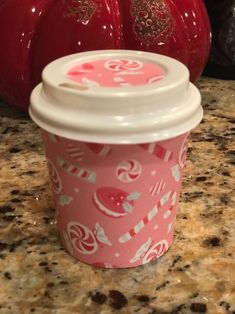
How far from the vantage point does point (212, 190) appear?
73 cm

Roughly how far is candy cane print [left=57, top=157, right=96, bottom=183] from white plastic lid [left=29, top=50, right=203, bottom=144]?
0.15 ft

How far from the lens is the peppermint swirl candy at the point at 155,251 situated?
59 cm

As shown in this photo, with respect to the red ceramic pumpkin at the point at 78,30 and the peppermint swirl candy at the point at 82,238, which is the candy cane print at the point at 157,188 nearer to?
the peppermint swirl candy at the point at 82,238

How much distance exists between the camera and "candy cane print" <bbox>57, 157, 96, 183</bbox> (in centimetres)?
53

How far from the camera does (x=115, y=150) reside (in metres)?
0.51

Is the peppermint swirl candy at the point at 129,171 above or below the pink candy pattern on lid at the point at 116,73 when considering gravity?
below

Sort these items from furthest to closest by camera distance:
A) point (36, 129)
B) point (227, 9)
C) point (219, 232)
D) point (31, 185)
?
point (227, 9), point (36, 129), point (31, 185), point (219, 232)

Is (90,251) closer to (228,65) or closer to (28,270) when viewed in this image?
(28,270)

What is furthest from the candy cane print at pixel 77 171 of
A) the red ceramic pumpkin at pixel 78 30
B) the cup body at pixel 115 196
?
the red ceramic pumpkin at pixel 78 30

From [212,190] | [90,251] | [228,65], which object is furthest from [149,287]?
[228,65]

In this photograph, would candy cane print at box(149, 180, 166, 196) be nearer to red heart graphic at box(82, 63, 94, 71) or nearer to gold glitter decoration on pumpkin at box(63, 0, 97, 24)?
red heart graphic at box(82, 63, 94, 71)

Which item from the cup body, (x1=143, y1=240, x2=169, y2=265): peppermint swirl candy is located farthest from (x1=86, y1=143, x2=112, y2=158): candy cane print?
(x1=143, y1=240, x2=169, y2=265): peppermint swirl candy

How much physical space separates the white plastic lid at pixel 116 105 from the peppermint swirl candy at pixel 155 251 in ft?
0.48

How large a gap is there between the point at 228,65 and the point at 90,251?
0.61 metres
